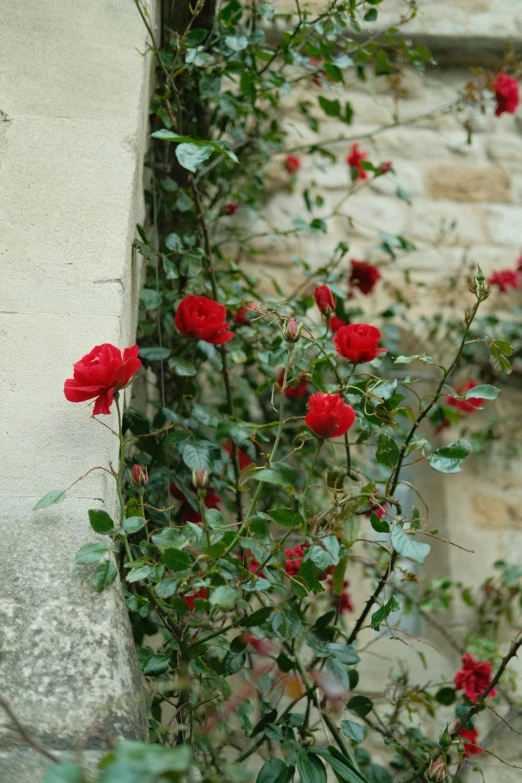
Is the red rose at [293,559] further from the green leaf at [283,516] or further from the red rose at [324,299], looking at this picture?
the red rose at [324,299]

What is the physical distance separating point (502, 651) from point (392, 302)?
1.18 meters

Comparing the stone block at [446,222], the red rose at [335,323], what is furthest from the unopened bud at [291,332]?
the stone block at [446,222]

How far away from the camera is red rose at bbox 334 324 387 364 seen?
111cm

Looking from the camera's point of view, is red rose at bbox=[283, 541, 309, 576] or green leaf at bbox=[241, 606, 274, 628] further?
red rose at bbox=[283, 541, 309, 576]

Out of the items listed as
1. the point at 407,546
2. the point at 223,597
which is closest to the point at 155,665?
the point at 223,597

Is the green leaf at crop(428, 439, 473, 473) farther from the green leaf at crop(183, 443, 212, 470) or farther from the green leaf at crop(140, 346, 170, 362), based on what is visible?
the green leaf at crop(140, 346, 170, 362)

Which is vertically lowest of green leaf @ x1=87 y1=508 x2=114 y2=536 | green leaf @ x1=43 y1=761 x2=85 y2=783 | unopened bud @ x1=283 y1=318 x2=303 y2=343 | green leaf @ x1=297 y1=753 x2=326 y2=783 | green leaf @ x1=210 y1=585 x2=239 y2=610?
green leaf @ x1=297 y1=753 x2=326 y2=783

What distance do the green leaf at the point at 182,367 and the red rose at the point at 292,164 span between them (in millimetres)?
1391

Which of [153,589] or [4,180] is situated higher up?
[4,180]

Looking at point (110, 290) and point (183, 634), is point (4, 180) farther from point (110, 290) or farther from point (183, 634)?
point (183, 634)

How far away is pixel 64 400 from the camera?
1.02 metres

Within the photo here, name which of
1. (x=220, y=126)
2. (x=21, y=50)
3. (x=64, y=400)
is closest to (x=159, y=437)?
(x=64, y=400)

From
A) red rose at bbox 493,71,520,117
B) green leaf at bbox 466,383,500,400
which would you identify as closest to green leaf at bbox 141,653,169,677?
green leaf at bbox 466,383,500,400

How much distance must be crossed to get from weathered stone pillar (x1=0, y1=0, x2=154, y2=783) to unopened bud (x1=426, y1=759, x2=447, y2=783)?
0.51 metres
